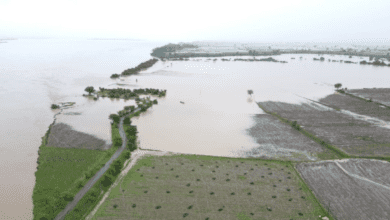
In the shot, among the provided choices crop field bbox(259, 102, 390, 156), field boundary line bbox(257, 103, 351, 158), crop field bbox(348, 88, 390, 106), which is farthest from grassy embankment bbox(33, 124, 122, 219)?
crop field bbox(348, 88, 390, 106)

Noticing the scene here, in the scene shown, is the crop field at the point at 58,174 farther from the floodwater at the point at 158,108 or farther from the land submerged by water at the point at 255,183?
the floodwater at the point at 158,108

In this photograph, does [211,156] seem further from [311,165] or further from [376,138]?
[376,138]

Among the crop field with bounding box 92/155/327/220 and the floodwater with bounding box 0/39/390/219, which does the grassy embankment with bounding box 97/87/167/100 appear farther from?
the crop field with bounding box 92/155/327/220

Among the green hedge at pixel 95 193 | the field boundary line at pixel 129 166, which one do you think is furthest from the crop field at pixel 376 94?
the green hedge at pixel 95 193

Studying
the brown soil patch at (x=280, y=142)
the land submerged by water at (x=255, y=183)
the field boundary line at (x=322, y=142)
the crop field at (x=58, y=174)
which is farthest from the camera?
the brown soil patch at (x=280, y=142)

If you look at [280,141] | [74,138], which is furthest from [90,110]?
[280,141]

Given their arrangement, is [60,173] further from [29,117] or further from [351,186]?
[351,186]
